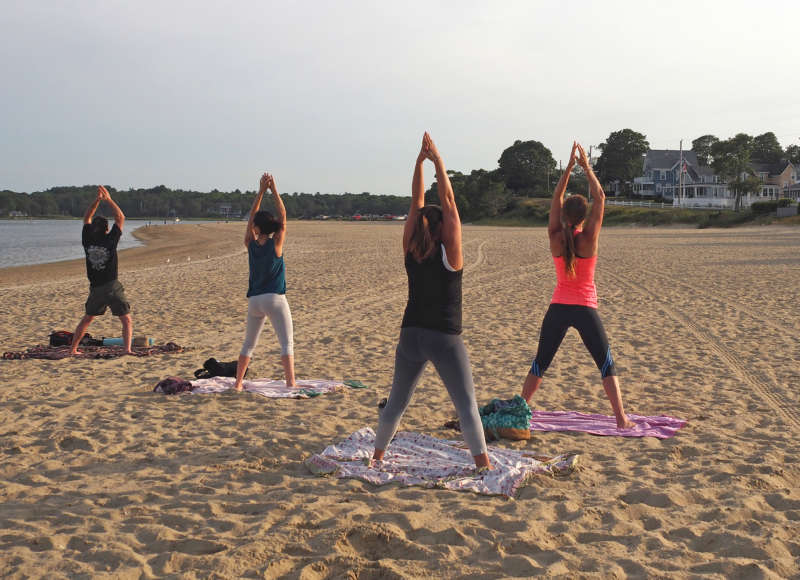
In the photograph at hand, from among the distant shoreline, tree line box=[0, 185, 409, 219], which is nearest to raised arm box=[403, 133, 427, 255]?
the distant shoreline

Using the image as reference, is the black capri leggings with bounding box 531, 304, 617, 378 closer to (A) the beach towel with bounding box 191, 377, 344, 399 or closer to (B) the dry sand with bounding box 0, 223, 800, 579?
(B) the dry sand with bounding box 0, 223, 800, 579

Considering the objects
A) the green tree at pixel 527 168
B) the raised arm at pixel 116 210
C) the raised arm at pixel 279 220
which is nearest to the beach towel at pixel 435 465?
the raised arm at pixel 279 220

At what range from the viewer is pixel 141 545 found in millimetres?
3436

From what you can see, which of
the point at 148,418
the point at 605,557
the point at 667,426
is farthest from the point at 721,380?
the point at 148,418

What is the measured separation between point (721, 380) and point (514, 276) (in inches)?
449

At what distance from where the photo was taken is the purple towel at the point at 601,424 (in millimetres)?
5305

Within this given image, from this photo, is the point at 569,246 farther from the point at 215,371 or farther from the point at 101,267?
the point at 101,267

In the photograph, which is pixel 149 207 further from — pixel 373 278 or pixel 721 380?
pixel 721 380

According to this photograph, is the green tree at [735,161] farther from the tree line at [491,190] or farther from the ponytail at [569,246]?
the ponytail at [569,246]

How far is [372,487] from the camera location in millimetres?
4270

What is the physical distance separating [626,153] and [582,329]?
102790mm

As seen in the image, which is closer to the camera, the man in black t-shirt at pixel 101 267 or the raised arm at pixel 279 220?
the raised arm at pixel 279 220

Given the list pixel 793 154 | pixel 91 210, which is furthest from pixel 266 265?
pixel 793 154

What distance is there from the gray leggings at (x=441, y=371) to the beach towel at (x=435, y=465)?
0.22m
